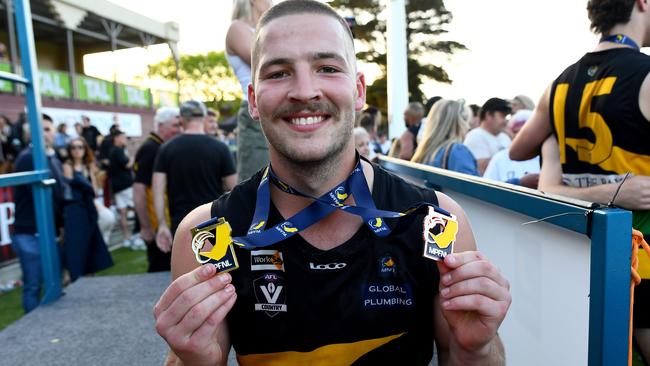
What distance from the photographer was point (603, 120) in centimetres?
201

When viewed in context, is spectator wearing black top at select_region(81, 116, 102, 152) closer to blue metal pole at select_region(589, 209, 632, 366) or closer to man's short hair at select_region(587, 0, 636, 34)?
man's short hair at select_region(587, 0, 636, 34)

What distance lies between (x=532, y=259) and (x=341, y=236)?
76 cm

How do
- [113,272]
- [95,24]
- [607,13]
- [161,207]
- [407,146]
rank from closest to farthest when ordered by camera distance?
[607,13] < [161,207] < [407,146] < [113,272] < [95,24]

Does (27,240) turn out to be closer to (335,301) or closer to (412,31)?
(335,301)

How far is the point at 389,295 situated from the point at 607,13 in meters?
1.65

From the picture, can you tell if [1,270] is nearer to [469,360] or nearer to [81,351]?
[81,351]

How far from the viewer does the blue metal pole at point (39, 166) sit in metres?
3.82

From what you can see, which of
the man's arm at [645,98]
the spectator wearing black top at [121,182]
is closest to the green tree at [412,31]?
the spectator wearing black top at [121,182]

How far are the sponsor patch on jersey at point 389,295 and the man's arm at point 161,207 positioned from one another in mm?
3471

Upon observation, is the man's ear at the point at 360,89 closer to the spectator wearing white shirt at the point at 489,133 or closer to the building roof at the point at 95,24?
the spectator wearing white shirt at the point at 489,133

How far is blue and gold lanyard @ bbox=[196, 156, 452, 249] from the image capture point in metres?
1.39

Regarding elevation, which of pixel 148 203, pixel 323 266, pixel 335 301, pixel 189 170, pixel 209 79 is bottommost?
pixel 148 203

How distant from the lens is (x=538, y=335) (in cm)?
176

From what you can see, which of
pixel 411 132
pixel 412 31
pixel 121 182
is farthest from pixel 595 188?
pixel 412 31
